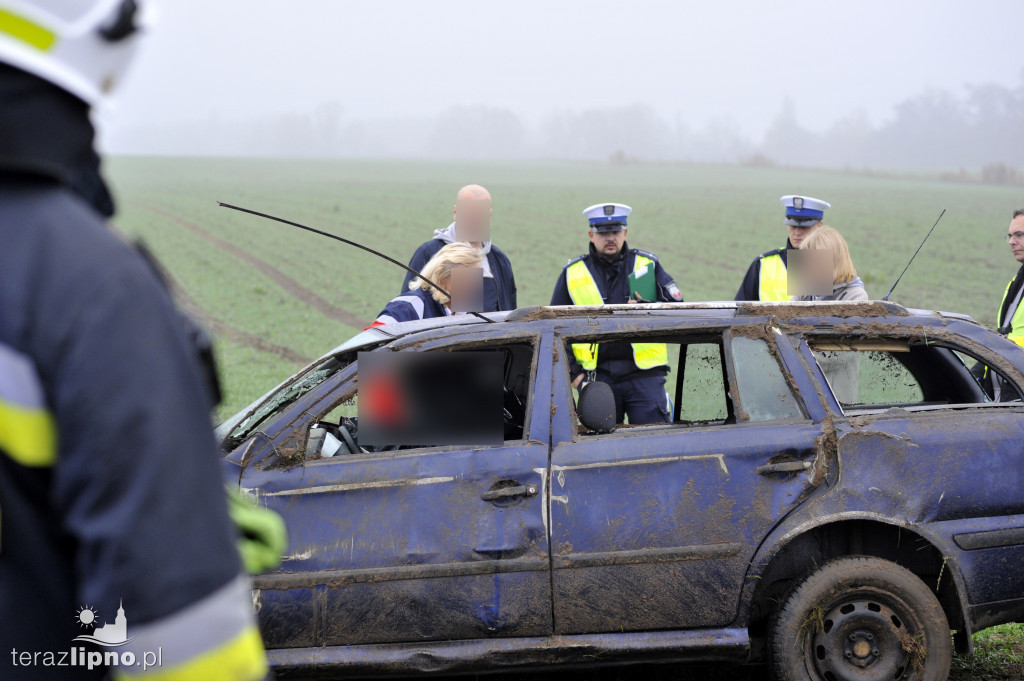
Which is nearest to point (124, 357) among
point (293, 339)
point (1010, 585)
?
point (1010, 585)

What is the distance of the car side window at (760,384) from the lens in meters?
4.12

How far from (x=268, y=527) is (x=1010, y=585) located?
3603mm

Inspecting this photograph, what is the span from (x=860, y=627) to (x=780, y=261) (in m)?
3.26

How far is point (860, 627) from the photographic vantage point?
398 centimetres

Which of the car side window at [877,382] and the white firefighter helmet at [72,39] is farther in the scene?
the car side window at [877,382]

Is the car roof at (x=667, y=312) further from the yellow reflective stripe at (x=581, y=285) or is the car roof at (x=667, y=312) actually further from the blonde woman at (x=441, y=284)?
the yellow reflective stripe at (x=581, y=285)

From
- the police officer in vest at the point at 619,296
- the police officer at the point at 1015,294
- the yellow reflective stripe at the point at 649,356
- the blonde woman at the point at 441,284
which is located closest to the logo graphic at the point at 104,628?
the blonde woman at the point at 441,284

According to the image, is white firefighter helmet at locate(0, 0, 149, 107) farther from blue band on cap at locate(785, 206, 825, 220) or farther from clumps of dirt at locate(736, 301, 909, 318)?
blue band on cap at locate(785, 206, 825, 220)

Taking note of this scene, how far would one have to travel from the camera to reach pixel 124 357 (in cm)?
114

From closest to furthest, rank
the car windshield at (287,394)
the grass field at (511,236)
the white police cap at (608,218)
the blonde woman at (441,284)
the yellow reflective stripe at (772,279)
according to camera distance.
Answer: the car windshield at (287,394) < the blonde woman at (441,284) < the yellow reflective stripe at (772,279) < the white police cap at (608,218) < the grass field at (511,236)

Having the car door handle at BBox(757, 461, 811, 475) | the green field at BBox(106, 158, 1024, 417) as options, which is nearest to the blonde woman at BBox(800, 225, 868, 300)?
the car door handle at BBox(757, 461, 811, 475)

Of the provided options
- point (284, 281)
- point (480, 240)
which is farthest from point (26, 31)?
point (284, 281)

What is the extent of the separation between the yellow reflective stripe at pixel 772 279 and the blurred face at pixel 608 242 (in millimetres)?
1043

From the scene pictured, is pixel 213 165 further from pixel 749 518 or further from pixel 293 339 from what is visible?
pixel 749 518
